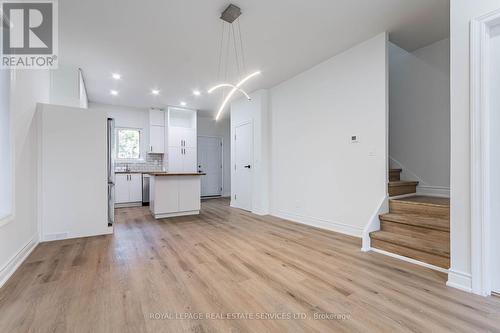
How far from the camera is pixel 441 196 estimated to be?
333 centimetres

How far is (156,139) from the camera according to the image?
6840mm

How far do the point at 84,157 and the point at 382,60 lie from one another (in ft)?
14.9

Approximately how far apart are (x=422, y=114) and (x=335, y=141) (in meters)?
1.45

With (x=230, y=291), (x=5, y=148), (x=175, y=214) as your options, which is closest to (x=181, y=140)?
(x=175, y=214)

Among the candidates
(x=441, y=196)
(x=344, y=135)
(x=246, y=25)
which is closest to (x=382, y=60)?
(x=344, y=135)

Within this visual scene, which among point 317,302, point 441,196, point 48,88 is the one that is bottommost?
point 317,302

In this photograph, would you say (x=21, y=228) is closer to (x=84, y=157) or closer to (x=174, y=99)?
(x=84, y=157)

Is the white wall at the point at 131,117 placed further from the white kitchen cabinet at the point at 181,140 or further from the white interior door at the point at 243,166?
the white interior door at the point at 243,166

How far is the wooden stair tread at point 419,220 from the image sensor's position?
7.94 ft

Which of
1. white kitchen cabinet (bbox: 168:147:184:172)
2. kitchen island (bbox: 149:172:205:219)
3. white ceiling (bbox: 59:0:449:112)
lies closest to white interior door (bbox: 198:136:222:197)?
white kitchen cabinet (bbox: 168:147:184:172)

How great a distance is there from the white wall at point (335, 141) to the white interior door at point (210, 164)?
3708mm

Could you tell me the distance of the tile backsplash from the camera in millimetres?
6613

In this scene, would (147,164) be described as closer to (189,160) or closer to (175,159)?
(175,159)

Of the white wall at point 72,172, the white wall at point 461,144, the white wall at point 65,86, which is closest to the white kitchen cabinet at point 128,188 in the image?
the white wall at point 65,86
